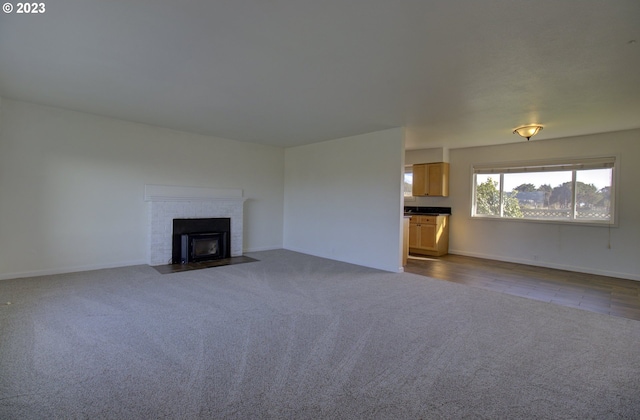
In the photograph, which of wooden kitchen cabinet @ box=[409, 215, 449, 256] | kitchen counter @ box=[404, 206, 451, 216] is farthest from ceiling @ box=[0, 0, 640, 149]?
kitchen counter @ box=[404, 206, 451, 216]

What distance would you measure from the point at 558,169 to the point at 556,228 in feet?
3.85

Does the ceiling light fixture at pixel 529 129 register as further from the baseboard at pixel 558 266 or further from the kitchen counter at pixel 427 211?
the baseboard at pixel 558 266

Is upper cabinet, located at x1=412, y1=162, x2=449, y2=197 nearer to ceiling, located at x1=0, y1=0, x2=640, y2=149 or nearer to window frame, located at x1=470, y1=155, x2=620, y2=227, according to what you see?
window frame, located at x1=470, y1=155, x2=620, y2=227

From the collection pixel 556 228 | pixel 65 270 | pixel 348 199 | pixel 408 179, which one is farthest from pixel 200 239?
pixel 556 228

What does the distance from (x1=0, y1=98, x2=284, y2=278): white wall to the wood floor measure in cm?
500

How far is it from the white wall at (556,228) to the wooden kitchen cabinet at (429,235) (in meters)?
0.30

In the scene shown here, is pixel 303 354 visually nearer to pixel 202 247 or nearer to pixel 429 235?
pixel 202 247

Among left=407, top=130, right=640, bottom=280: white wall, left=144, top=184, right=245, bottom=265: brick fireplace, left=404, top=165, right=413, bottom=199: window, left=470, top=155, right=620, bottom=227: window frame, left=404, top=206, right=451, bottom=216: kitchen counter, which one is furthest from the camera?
left=404, top=165, right=413, bottom=199: window

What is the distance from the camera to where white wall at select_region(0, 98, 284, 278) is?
173 inches

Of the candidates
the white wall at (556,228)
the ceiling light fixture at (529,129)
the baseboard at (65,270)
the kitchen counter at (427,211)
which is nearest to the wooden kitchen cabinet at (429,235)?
the kitchen counter at (427,211)

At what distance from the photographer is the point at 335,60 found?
2.88 meters

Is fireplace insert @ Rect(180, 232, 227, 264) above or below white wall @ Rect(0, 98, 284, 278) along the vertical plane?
below

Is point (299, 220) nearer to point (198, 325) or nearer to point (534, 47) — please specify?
point (198, 325)

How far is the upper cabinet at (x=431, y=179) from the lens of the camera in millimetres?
7285
